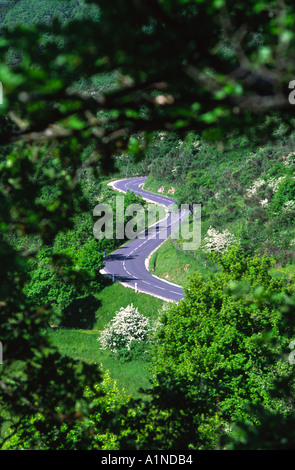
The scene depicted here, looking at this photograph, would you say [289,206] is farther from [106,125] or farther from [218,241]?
[106,125]

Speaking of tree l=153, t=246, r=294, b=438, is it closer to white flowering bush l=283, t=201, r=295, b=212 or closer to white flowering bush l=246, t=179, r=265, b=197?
white flowering bush l=283, t=201, r=295, b=212

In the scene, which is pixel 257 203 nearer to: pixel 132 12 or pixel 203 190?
pixel 203 190

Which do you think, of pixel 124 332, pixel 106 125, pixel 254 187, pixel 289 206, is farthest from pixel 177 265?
pixel 106 125

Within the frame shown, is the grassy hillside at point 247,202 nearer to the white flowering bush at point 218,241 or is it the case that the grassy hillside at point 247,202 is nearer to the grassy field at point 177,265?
the white flowering bush at point 218,241

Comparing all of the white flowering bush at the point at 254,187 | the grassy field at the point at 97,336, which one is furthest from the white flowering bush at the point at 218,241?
the grassy field at the point at 97,336

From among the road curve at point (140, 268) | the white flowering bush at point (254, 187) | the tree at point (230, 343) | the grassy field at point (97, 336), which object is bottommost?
the grassy field at point (97, 336)
